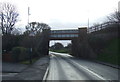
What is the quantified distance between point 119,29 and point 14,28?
25488mm

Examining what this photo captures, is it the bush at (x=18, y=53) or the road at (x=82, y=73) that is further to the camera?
the bush at (x=18, y=53)

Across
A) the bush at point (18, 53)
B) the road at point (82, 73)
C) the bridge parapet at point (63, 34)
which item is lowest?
the road at point (82, 73)

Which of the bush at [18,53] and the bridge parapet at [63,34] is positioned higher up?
the bridge parapet at [63,34]

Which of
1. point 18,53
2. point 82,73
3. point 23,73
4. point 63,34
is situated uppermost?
point 63,34

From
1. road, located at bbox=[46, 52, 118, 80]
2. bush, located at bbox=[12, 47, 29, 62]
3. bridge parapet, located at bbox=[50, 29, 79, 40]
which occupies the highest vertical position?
bridge parapet, located at bbox=[50, 29, 79, 40]

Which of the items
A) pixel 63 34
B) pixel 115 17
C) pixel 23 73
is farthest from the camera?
pixel 63 34

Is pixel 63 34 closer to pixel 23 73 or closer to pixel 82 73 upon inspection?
pixel 82 73

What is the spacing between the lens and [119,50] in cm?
3881

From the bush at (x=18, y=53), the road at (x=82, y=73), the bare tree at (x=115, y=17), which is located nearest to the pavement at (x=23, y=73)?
the road at (x=82, y=73)

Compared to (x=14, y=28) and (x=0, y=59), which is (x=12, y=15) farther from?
(x=0, y=59)

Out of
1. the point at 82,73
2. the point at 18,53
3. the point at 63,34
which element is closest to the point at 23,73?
the point at 82,73

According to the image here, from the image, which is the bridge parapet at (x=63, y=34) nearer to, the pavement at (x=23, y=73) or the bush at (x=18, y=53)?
the bush at (x=18, y=53)

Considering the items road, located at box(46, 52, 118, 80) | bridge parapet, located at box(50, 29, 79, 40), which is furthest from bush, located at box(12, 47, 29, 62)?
bridge parapet, located at box(50, 29, 79, 40)

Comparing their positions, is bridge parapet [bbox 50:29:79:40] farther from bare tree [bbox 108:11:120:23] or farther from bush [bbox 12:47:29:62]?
bush [bbox 12:47:29:62]
